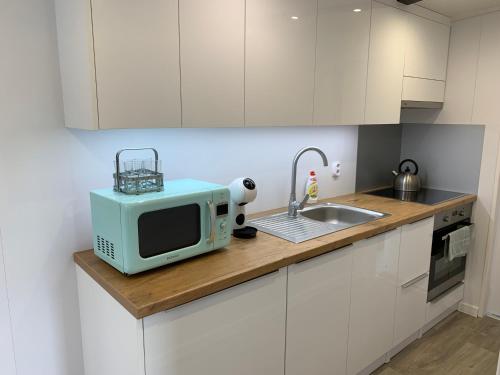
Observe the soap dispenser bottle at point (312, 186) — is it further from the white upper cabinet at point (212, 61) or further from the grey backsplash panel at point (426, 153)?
the white upper cabinet at point (212, 61)

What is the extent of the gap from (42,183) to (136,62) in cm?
63

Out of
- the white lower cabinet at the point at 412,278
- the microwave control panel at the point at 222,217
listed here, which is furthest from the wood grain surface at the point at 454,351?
the microwave control panel at the point at 222,217

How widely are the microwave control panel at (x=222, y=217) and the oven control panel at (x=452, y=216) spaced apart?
5.14ft

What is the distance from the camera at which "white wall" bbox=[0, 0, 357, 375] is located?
1.41 meters

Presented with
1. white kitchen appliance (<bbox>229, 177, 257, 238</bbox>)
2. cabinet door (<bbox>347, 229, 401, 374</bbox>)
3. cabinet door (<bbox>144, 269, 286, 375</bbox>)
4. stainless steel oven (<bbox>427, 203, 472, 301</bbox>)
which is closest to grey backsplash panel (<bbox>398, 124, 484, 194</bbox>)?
stainless steel oven (<bbox>427, 203, 472, 301</bbox>)

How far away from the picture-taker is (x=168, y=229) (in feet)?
4.66

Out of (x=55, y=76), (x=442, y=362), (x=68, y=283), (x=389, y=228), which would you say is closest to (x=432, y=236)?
(x=389, y=228)

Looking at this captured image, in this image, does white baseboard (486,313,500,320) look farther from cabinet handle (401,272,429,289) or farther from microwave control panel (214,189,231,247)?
microwave control panel (214,189,231,247)

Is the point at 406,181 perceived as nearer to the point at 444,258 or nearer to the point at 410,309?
the point at 444,258

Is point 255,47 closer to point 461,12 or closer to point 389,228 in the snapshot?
point 389,228

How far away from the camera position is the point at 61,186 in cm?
155

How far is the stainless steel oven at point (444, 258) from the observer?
8.27ft

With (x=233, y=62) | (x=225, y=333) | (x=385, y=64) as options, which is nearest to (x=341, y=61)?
(x=385, y=64)

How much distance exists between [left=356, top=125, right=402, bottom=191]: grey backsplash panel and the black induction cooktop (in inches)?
4.4
